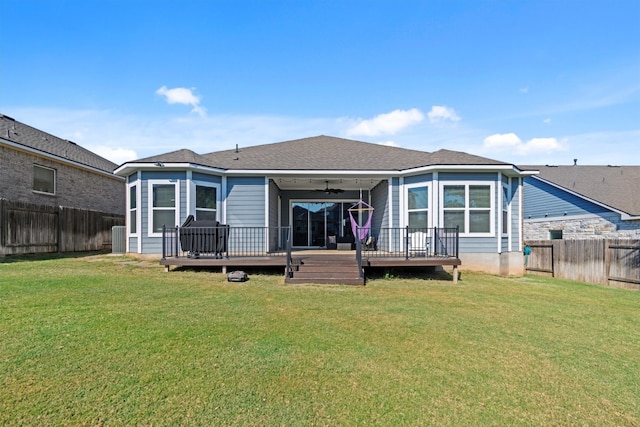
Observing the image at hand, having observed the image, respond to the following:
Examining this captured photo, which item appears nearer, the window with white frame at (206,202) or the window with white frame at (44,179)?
the window with white frame at (206,202)

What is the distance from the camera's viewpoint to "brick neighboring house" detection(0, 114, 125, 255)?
444 inches

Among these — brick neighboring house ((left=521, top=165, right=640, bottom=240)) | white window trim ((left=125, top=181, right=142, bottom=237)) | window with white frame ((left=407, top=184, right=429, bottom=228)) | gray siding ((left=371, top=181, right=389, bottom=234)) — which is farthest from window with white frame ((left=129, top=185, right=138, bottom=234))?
brick neighboring house ((left=521, top=165, right=640, bottom=240))

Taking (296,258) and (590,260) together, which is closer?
(296,258)

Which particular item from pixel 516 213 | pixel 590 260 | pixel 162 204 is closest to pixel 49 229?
pixel 162 204

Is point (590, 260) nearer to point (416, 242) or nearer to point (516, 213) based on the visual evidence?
point (516, 213)

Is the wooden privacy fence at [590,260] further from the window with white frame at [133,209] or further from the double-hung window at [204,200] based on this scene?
the window with white frame at [133,209]

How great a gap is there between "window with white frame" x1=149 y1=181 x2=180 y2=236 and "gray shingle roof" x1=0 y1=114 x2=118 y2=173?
581cm

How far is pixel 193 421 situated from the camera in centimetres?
250

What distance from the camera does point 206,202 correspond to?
11.1m

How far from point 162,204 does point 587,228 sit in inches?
680

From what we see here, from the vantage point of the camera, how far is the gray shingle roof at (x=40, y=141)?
1280 centimetres

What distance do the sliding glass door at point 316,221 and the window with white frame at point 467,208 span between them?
5.45 m

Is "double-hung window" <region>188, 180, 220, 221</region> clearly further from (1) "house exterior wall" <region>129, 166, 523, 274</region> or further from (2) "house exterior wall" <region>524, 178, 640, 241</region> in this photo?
(2) "house exterior wall" <region>524, 178, 640, 241</region>

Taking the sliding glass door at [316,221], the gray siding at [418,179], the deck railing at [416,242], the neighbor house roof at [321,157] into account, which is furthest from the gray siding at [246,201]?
the gray siding at [418,179]
